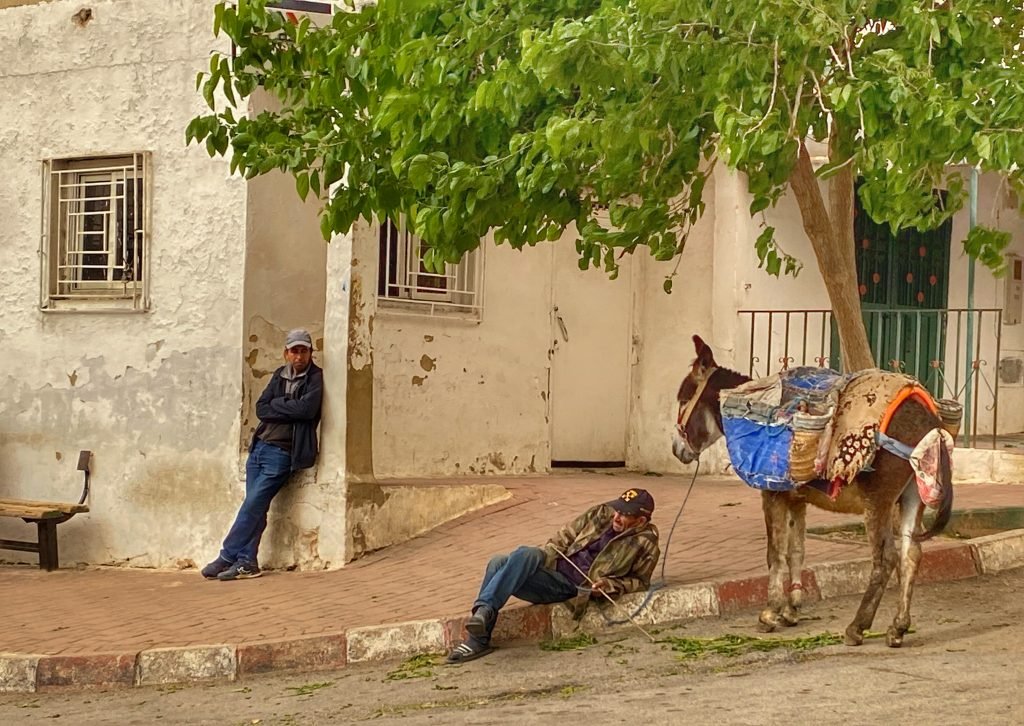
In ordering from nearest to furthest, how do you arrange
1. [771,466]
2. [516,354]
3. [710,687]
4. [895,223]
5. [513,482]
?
[710,687] < [771,466] < [895,223] < [513,482] < [516,354]

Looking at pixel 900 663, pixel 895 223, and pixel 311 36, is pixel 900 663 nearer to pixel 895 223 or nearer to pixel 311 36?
pixel 895 223

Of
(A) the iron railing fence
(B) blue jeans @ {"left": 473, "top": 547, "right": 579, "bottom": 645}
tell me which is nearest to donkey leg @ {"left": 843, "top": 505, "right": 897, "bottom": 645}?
(B) blue jeans @ {"left": 473, "top": 547, "right": 579, "bottom": 645}

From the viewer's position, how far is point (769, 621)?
7.27 m

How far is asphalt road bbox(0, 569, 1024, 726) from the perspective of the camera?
18.8 ft

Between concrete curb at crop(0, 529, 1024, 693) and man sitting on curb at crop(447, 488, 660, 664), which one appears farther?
concrete curb at crop(0, 529, 1024, 693)

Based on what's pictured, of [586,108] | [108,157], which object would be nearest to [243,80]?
[586,108]

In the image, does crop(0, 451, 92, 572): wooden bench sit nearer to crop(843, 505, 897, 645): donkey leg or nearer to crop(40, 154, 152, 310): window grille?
crop(40, 154, 152, 310): window grille

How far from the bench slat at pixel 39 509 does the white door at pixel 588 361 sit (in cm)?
434

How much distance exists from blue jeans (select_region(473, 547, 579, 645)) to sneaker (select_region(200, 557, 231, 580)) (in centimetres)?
308

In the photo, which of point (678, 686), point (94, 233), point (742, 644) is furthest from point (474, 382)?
point (678, 686)

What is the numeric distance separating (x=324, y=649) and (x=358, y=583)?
5.18 ft

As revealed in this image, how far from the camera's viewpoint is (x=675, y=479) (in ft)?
41.9

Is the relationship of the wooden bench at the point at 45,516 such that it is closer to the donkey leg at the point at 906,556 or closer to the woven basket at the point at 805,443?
the woven basket at the point at 805,443

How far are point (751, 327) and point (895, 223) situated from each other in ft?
18.1
